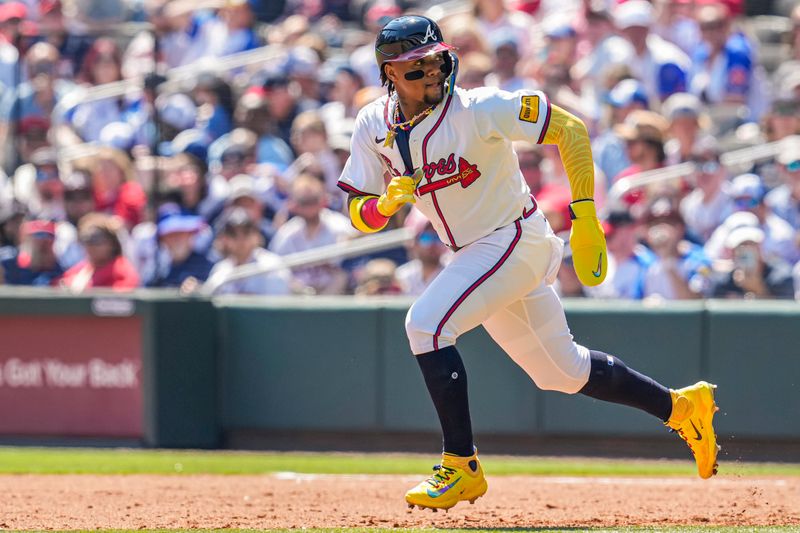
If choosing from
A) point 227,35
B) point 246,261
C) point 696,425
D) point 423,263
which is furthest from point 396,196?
point 227,35

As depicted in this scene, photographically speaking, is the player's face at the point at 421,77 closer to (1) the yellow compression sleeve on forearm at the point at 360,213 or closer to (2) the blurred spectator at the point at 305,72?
(1) the yellow compression sleeve on forearm at the point at 360,213

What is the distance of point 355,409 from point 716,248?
2558 mm

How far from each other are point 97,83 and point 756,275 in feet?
18.0

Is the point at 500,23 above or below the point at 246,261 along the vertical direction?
above

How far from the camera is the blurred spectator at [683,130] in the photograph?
866cm

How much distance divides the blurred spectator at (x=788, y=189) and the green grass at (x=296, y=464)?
1679mm

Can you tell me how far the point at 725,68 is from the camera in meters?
9.51

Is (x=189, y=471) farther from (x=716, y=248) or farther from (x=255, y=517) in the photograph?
(x=716, y=248)

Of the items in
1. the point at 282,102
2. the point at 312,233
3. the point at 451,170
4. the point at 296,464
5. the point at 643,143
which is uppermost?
the point at 282,102

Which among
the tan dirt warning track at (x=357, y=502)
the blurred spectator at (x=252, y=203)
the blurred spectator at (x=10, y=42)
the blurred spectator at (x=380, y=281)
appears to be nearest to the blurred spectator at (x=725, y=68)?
the blurred spectator at (x=380, y=281)

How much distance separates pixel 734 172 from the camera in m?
8.52

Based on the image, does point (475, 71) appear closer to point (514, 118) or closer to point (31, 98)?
point (31, 98)

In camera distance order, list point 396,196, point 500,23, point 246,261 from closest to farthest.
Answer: point 396,196 < point 246,261 < point 500,23

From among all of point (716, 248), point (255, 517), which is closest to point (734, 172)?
point (716, 248)
